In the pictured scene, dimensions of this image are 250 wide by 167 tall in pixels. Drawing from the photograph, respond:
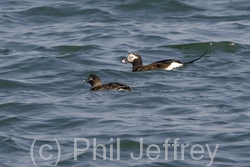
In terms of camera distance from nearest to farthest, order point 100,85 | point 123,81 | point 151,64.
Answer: point 100,85
point 123,81
point 151,64

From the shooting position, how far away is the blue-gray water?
13367 mm

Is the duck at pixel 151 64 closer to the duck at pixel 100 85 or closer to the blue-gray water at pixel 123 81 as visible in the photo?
the blue-gray water at pixel 123 81

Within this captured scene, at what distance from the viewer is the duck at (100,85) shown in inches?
658

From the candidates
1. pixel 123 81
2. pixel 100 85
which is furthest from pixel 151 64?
pixel 100 85

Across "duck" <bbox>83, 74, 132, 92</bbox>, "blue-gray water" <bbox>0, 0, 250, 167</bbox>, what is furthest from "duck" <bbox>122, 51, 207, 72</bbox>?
"duck" <bbox>83, 74, 132, 92</bbox>

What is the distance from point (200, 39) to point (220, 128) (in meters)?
7.99

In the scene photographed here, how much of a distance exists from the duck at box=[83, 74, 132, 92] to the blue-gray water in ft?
0.35

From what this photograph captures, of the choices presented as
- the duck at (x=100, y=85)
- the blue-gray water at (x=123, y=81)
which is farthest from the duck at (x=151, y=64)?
the duck at (x=100, y=85)

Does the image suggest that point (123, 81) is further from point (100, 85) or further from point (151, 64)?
point (100, 85)

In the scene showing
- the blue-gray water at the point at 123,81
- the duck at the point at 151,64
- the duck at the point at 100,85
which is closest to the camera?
the blue-gray water at the point at 123,81

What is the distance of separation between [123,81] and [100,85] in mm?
1272

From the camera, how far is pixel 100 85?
55.8 feet

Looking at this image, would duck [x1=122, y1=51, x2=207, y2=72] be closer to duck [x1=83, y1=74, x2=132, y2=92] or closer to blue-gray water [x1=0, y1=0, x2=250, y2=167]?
blue-gray water [x1=0, y1=0, x2=250, y2=167]

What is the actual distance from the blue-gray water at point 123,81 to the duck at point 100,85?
0.11 metres
